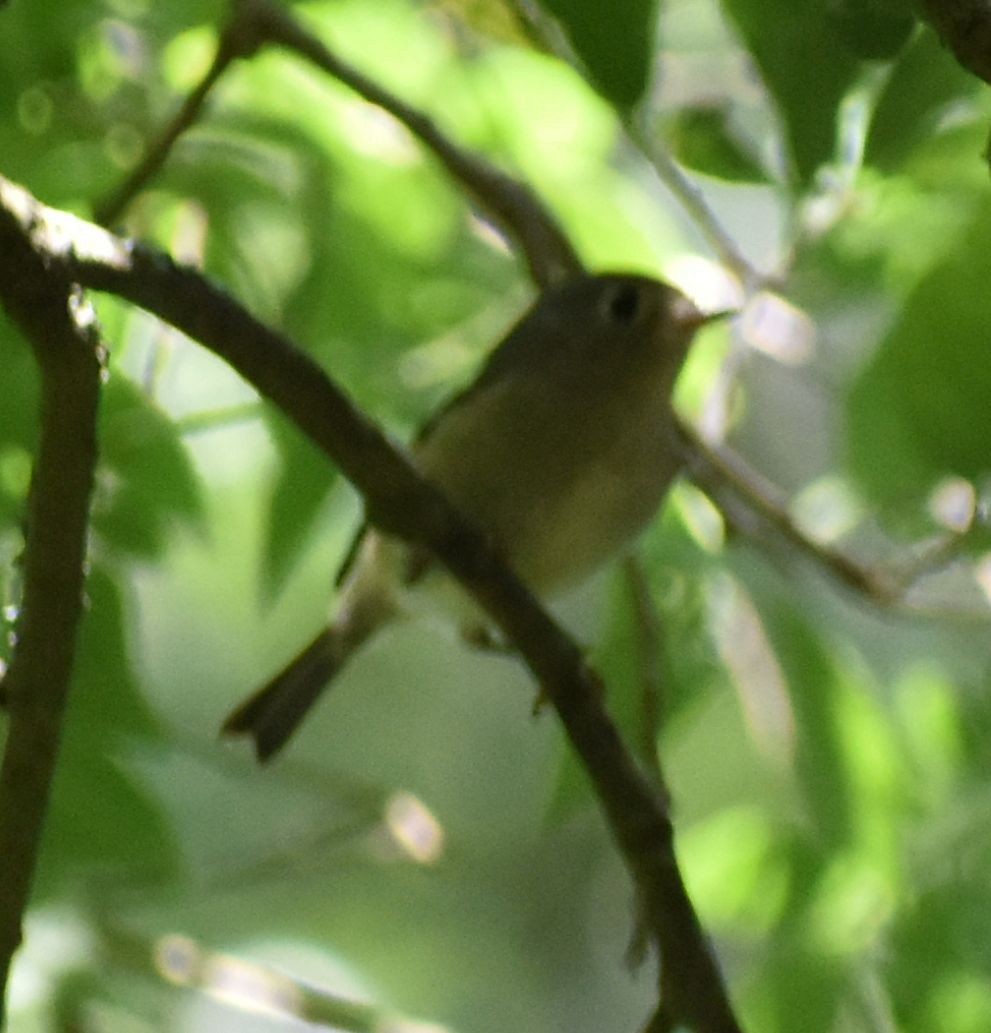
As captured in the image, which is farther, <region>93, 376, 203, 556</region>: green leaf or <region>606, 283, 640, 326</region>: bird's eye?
<region>606, 283, 640, 326</region>: bird's eye

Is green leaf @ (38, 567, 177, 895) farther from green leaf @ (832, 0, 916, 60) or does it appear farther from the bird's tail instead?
green leaf @ (832, 0, 916, 60)

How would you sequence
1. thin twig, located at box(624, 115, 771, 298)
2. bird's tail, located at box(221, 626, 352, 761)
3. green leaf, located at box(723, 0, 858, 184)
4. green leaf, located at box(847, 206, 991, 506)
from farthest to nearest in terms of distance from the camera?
bird's tail, located at box(221, 626, 352, 761) < thin twig, located at box(624, 115, 771, 298) < green leaf, located at box(847, 206, 991, 506) < green leaf, located at box(723, 0, 858, 184)

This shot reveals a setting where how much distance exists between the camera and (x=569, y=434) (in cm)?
149

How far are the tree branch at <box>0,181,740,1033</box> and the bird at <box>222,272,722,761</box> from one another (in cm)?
45

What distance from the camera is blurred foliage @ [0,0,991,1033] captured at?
1.05 m

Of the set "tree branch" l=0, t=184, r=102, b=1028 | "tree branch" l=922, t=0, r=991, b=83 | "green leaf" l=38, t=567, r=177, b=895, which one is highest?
"tree branch" l=922, t=0, r=991, b=83

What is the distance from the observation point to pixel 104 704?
1.10m

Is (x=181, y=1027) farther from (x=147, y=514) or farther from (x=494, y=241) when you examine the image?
(x=494, y=241)

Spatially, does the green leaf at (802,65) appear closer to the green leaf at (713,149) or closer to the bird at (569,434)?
the green leaf at (713,149)

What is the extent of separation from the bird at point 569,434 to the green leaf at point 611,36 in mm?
639

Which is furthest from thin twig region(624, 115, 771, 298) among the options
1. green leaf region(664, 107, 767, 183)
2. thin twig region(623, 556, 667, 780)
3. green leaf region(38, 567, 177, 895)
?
green leaf region(38, 567, 177, 895)

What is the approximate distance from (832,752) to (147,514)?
23.4 inches

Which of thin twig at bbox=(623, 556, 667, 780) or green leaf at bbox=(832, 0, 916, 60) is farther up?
green leaf at bbox=(832, 0, 916, 60)

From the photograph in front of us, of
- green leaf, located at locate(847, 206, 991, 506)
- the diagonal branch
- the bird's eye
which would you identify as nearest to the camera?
green leaf, located at locate(847, 206, 991, 506)
